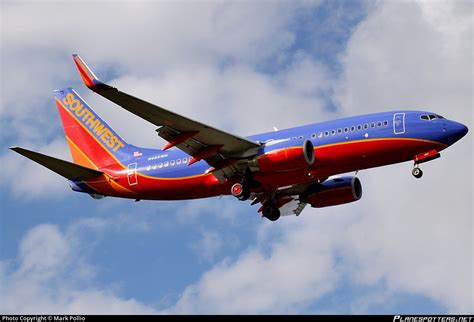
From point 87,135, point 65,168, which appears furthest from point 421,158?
point 87,135

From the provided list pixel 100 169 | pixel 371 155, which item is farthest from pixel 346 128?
pixel 100 169

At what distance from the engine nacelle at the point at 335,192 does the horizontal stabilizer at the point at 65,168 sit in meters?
13.3

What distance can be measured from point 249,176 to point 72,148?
14.5m

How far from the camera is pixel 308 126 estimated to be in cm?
4872

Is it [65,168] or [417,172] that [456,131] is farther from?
[65,168]

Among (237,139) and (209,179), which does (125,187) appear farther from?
(237,139)

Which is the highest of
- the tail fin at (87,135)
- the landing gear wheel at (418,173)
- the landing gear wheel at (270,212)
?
the tail fin at (87,135)

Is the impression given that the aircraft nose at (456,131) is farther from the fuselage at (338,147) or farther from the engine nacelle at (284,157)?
the engine nacelle at (284,157)

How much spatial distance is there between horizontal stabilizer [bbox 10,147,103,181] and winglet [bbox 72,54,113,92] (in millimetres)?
6561

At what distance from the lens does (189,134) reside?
46719mm

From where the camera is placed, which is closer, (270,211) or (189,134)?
(189,134)

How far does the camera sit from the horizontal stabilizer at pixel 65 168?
48875mm

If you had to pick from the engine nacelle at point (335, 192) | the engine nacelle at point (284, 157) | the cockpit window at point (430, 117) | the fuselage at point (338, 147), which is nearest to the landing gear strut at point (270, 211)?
the engine nacelle at point (335, 192)

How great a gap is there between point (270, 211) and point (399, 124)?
10.9m
